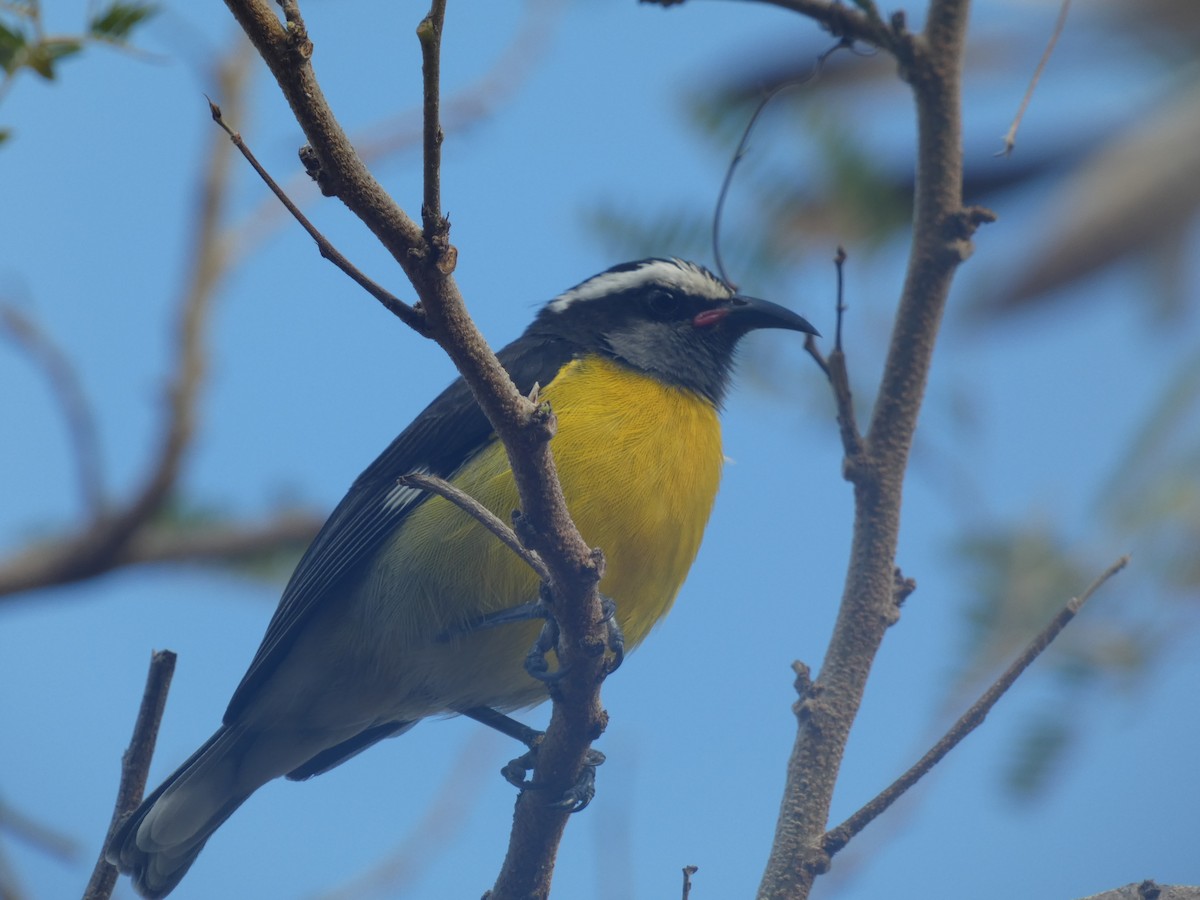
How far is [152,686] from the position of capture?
139 inches

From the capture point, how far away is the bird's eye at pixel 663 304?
5.68 meters

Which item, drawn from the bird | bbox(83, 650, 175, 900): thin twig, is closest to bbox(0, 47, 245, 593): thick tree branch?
the bird

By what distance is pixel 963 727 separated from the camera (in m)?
3.45

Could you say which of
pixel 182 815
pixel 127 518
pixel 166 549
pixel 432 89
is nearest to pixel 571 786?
pixel 182 815

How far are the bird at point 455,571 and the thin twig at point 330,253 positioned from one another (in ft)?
5.89

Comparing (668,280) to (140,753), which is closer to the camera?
(140,753)

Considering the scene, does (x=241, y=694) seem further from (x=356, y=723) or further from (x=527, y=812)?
(x=527, y=812)

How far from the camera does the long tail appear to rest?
4922 millimetres

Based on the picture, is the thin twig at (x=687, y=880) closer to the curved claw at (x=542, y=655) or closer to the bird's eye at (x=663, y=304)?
the curved claw at (x=542, y=655)

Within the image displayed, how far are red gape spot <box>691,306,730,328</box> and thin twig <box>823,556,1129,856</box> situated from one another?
249cm

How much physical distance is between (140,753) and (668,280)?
308 cm

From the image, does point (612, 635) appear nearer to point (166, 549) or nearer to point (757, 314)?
point (757, 314)

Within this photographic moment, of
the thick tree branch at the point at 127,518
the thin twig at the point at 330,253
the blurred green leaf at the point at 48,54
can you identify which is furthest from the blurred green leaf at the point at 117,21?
the thick tree branch at the point at 127,518

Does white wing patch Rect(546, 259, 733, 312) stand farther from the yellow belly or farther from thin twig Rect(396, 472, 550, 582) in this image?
thin twig Rect(396, 472, 550, 582)
